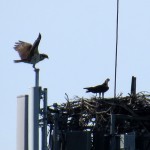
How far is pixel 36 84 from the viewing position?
13414mm

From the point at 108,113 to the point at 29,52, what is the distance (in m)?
3.90

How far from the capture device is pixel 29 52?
14.8 meters

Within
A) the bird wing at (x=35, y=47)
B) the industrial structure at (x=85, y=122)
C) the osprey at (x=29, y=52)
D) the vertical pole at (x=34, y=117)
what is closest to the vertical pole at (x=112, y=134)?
the industrial structure at (x=85, y=122)

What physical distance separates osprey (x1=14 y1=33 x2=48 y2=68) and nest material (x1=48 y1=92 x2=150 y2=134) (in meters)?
2.26

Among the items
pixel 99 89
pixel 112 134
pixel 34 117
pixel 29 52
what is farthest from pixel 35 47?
pixel 99 89

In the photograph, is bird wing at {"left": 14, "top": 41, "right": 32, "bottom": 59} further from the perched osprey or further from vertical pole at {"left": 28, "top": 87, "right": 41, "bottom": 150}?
the perched osprey

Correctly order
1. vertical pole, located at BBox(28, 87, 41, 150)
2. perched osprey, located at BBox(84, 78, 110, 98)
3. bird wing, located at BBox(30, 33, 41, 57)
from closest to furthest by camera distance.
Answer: vertical pole, located at BBox(28, 87, 41, 150)
bird wing, located at BBox(30, 33, 41, 57)
perched osprey, located at BBox(84, 78, 110, 98)

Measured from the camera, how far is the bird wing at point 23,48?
48.3ft

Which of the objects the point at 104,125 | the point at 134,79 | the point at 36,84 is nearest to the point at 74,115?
the point at 104,125

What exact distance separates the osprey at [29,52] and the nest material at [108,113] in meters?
2.26

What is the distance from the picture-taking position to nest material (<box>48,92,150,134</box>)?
1773 centimetres

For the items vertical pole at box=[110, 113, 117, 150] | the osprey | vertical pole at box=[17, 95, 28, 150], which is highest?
the osprey

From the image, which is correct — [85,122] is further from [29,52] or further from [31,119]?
[31,119]

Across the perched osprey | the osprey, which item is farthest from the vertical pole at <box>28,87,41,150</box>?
the perched osprey
